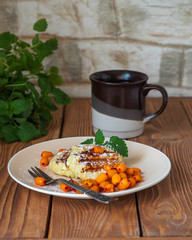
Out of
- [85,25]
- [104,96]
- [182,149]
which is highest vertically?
[85,25]

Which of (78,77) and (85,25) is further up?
(85,25)

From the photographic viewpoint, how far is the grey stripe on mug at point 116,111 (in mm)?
1187

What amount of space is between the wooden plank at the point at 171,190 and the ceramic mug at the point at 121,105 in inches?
2.8

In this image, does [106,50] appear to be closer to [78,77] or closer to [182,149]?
[78,77]

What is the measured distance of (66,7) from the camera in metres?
1.55

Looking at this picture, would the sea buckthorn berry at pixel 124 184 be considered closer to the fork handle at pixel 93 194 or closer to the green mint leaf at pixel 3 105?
the fork handle at pixel 93 194

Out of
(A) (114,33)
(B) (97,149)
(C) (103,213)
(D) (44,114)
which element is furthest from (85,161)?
(A) (114,33)

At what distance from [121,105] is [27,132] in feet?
1.01

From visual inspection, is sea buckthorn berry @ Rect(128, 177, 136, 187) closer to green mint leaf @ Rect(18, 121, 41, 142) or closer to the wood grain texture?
the wood grain texture

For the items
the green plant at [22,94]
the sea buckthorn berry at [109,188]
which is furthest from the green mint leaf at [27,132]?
the sea buckthorn berry at [109,188]

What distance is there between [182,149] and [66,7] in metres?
0.77

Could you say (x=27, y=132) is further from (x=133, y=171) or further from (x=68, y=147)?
(x=133, y=171)

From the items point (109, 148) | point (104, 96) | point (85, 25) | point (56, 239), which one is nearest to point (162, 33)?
point (85, 25)

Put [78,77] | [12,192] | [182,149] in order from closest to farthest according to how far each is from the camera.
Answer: [12,192]
[182,149]
[78,77]
